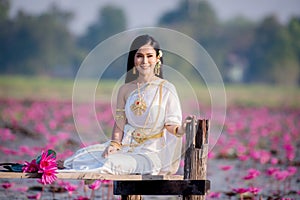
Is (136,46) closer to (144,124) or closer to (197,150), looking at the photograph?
(144,124)

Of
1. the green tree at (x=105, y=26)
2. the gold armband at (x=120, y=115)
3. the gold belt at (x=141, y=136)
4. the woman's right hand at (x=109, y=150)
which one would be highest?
the green tree at (x=105, y=26)

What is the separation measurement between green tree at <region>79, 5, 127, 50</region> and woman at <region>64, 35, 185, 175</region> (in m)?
39.9

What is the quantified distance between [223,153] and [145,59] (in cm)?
532

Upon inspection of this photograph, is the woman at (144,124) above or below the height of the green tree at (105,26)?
below

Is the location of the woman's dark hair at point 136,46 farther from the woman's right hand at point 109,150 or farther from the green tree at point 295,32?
the green tree at point 295,32

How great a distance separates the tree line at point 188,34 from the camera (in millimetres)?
38156

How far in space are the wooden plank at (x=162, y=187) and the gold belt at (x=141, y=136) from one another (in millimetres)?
314

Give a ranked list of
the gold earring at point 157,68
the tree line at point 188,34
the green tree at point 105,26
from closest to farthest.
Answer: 1. the gold earring at point 157,68
2. the tree line at point 188,34
3. the green tree at point 105,26

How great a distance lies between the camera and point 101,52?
5055 mm

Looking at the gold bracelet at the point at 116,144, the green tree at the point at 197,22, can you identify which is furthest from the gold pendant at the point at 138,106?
the green tree at the point at 197,22

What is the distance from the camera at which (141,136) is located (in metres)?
4.82

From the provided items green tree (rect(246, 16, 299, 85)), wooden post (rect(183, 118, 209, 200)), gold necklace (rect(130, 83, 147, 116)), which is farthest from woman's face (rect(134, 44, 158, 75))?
green tree (rect(246, 16, 299, 85))

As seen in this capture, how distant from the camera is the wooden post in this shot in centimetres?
461

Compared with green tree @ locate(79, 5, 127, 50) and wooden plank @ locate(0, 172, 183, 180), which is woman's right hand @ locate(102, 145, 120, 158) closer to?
wooden plank @ locate(0, 172, 183, 180)
